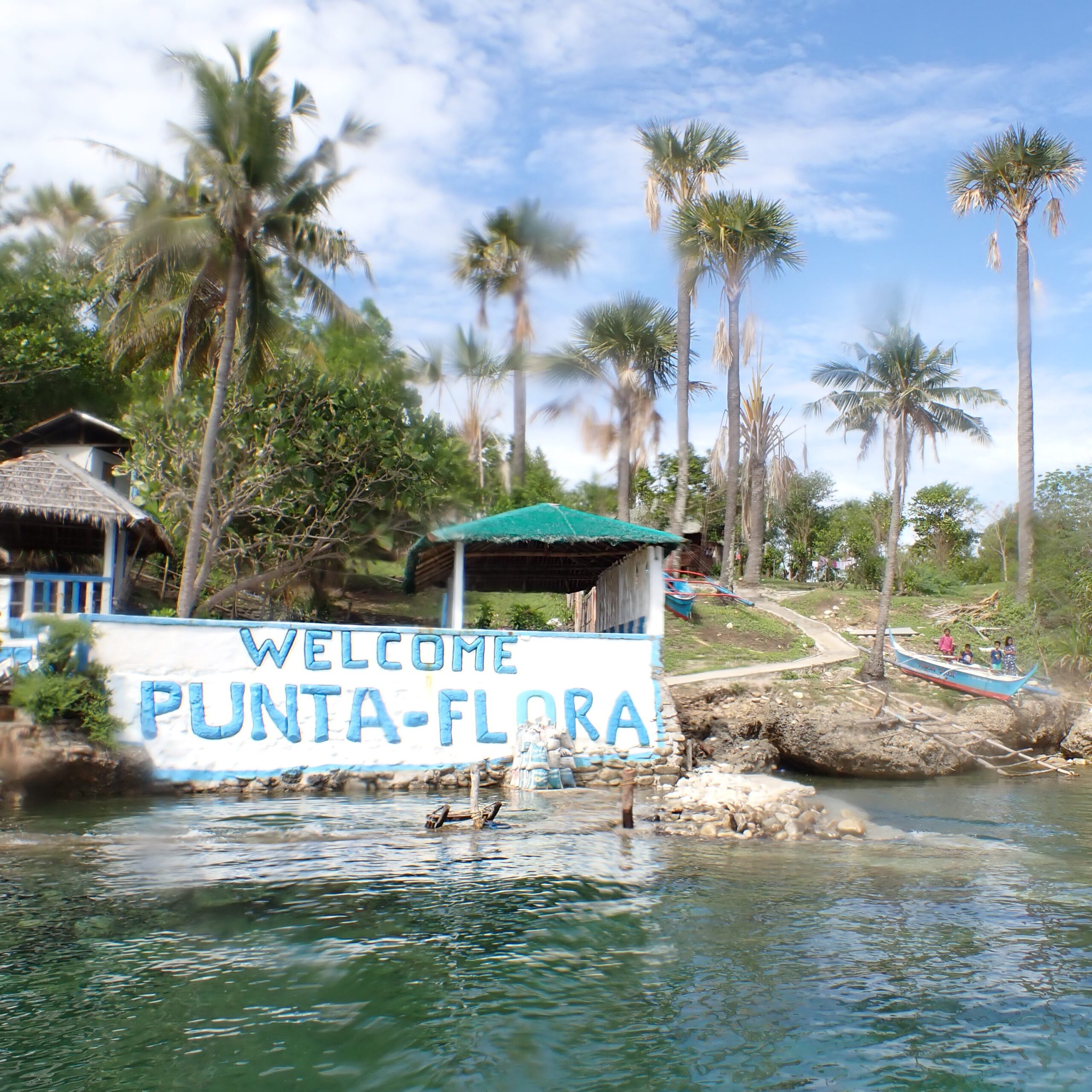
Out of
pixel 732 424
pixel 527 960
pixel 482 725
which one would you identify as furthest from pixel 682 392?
pixel 527 960

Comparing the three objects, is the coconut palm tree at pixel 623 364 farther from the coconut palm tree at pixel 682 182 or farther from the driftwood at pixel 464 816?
the driftwood at pixel 464 816

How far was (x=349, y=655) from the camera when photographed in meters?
15.4

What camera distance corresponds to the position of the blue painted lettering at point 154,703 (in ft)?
46.9

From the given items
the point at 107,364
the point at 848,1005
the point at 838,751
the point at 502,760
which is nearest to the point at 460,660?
the point at 502,760

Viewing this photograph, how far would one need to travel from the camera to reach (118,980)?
691 cm

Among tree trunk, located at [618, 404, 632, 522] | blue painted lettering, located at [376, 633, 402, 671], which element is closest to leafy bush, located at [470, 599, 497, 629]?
tree trunk, located at [618, 404, 632, 522]

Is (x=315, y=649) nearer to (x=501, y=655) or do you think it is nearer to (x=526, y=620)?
(x=501, y=655)

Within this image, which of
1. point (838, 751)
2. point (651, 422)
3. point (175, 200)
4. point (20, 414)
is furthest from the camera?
point (651, 422)

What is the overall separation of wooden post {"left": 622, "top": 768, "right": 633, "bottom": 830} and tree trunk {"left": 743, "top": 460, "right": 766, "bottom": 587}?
23312mm

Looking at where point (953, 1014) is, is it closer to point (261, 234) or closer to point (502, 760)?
point (502, 760)

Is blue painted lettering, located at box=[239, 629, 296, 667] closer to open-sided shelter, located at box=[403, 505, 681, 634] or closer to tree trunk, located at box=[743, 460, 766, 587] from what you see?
open-sided shelter, located at box=[403, 505, 681, 634]

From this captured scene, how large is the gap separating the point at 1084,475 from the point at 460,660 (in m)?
23.2

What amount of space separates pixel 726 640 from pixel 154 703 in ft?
59.5

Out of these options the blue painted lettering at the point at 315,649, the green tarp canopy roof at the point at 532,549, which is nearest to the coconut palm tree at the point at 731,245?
the green tarp canopy roof at the point at 532,549
